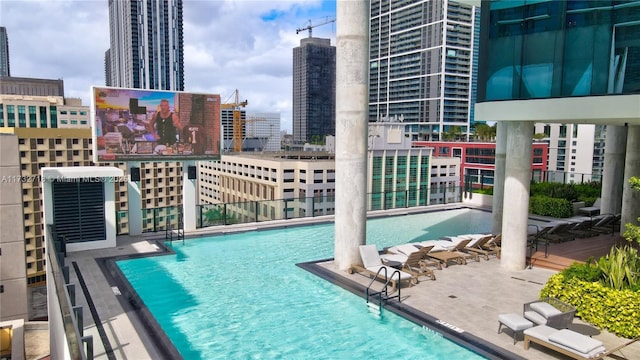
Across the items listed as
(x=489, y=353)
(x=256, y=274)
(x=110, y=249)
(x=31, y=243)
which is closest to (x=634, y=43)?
(x=489, y=353)

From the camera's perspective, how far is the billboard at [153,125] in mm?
15141

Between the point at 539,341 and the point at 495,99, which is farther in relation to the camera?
the point at 495,99

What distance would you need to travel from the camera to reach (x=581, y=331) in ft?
28.7

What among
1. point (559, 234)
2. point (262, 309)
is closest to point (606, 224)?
point (559, 234)

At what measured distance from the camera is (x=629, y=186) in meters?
16.5

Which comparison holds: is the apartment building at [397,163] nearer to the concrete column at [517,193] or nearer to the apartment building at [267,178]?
the apartment building at [267,178]

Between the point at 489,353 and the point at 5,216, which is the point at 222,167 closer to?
the point at 5,216

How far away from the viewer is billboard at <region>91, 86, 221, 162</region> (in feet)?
49.7

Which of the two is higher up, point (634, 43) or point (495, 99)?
point (634, 43)

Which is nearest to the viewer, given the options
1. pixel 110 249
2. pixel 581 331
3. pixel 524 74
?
pixel 581 331

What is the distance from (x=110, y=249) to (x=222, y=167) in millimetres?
125565

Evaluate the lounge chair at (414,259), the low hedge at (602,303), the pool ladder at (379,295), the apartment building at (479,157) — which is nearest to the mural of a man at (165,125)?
the lounge chair at (414,259)

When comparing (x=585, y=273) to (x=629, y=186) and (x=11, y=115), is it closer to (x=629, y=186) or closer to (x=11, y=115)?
(x=629, y=186)

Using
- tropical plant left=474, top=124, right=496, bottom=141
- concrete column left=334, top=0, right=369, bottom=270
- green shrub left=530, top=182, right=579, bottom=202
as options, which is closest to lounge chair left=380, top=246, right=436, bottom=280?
concrete column left=334, top=0, right=369, bottom=270
